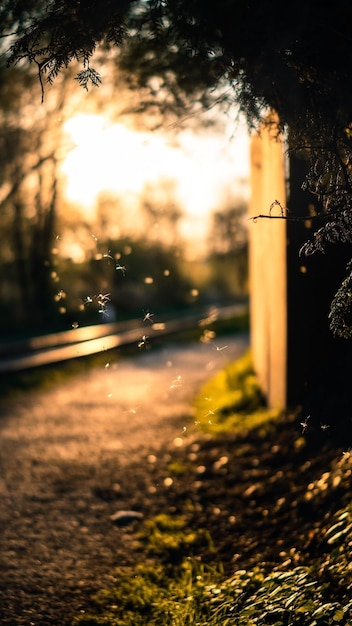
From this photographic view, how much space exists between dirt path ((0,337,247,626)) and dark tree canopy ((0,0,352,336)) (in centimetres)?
175

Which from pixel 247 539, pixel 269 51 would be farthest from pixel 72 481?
pixel 269 51

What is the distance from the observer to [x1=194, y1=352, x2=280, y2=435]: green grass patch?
27.2 feet

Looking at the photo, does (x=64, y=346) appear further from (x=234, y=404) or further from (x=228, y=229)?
(x=228, y=229)

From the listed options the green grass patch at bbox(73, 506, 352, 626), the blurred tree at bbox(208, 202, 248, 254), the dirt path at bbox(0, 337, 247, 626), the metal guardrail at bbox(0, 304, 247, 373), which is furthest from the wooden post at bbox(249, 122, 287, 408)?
the blurred tree at bbox(208, 202, 248, 254)

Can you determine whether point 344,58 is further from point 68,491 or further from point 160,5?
point 68,491

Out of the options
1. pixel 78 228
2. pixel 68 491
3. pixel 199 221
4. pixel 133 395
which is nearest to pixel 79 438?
pixel 68 491

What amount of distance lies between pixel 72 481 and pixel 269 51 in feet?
16.5

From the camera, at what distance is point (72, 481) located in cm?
689

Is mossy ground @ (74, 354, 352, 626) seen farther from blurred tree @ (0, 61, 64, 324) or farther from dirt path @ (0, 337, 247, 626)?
blurred tree @ (0, 61, 64, 324)

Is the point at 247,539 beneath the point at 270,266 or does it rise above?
beneath

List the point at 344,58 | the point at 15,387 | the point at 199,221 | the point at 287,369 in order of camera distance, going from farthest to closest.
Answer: the point at 199,221
the point at 15,387
the point at 287,369
the point at 344,58

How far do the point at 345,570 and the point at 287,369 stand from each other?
3.57 m

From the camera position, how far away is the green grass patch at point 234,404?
27.2ft

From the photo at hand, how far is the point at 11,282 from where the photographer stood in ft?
105
